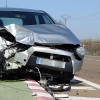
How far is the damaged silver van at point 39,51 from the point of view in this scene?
25.5ft

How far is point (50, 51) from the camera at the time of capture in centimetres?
774

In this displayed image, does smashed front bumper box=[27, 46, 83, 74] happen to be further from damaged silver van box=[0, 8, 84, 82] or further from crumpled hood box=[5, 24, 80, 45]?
crumpled hood box=[5, 24, 80, 45]

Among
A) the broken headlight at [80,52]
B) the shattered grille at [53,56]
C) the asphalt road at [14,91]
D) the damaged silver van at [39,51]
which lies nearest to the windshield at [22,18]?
the damaged silver van at [39,51]

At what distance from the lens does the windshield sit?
352 inches

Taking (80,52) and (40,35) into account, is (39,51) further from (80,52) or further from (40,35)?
(80,52)

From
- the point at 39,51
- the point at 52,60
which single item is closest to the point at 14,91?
the point at 39,51

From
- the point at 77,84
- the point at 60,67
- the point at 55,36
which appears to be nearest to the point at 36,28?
the point at 55,36

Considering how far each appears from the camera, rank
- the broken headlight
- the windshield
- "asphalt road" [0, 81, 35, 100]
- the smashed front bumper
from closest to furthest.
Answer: "asphalt road" [0, 81, 35, 100] → the smashed front bumper → the broken headlight → the windshield

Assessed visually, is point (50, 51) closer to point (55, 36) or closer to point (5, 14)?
point (55, 36)

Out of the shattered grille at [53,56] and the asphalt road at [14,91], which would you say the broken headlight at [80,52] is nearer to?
the shattered grille at [53,56]

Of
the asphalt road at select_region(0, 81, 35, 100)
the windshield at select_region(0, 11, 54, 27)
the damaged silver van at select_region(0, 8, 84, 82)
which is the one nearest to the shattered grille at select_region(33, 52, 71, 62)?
the damaged silver van at select_region(0, 8, 84, 82)

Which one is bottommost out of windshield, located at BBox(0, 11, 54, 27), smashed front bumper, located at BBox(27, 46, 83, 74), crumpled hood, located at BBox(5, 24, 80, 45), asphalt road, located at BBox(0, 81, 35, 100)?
asphalt road, located at BBox(0, 81, 35, 100)

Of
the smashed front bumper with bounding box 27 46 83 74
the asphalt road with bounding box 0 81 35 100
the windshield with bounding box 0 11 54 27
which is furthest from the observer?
the windshield with bounding box 0 11 54 27

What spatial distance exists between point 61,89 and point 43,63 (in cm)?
77
